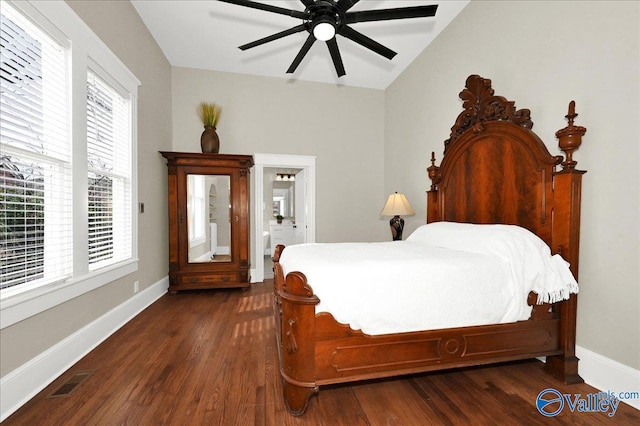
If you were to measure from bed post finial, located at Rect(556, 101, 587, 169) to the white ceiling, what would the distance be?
1.85m

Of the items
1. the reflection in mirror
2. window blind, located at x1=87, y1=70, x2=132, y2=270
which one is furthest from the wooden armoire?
window blind, located at x1=87, y1=70, x2=132, y2=270

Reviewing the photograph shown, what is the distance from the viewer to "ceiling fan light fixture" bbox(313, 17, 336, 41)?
73.2 inches

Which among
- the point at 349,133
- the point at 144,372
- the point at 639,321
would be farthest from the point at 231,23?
the point at 639,321

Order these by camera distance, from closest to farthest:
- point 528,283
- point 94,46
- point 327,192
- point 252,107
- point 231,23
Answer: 1. point 528,283
2. point 94,46
3. point 231,23
4. point 252,107
5. point 327,192

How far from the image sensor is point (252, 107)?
14.0 ft

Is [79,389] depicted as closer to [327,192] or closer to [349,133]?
[327,192]

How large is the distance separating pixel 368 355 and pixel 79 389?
A: 5.82 ft

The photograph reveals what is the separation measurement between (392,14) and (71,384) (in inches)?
126

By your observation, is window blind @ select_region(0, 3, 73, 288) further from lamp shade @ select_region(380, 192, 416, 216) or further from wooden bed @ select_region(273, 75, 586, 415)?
lamp shade @ select_region(380, 192, 416, 216)

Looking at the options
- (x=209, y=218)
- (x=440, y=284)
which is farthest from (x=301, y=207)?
(x=440, y=284)

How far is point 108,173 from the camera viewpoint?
8.12ft

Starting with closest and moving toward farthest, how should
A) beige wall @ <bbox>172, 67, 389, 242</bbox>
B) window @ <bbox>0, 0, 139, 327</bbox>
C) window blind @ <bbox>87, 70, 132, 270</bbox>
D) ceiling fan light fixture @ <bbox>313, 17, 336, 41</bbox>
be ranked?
window @ <bbox>0, 0, 139, 327</bbox>, ceiling fan light fixture @ <bbox>313, 17, 336, 41</bbox>, window blind @ <bbox>87, 70, 132, 270</bbox>, beige wall @ <bbox>172, 67, 389, 242</bbox>

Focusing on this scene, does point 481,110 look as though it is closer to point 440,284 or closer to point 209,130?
point 440,284

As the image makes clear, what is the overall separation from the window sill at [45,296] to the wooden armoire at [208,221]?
1.17m
